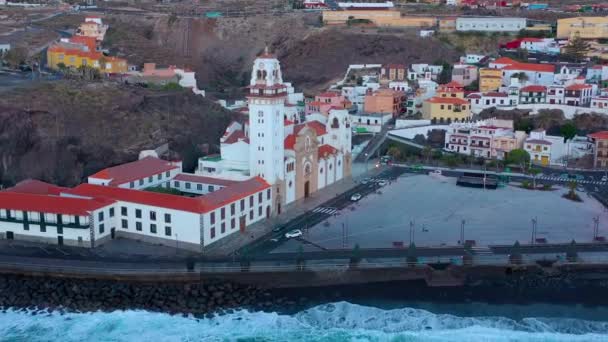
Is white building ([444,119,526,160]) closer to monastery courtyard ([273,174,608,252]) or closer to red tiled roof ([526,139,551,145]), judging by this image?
red tiled roof ([526,139,551,145])

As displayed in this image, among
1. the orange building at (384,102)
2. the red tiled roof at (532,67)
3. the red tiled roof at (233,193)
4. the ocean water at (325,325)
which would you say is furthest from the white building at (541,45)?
the ocean water at (325,325)

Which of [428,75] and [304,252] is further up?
[428,75]

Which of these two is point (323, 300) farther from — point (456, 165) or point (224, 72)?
point (224, 72)

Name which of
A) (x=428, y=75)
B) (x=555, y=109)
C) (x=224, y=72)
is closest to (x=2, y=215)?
(x=555, y=109)

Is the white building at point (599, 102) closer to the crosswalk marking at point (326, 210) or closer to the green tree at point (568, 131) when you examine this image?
the green tree at point (568, 131)

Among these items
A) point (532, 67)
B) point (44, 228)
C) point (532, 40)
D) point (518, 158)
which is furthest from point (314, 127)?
point (532, 40)
